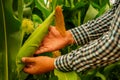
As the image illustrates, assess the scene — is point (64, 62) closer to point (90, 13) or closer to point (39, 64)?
point (39, 64)

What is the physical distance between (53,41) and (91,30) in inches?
6.0

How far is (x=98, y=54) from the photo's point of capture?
86 cm

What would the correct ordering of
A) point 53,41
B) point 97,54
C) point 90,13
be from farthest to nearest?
point 90,13 → point 53,41 → point 97,54

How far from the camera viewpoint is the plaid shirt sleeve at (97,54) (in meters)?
0.84

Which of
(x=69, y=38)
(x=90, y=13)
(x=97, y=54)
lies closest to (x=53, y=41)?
(x=69, y=38)

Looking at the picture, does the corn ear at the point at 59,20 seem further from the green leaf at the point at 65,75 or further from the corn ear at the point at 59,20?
the green leaf at the point at 65,75

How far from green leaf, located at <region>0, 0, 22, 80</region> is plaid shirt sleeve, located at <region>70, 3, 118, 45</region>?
0.26 metres

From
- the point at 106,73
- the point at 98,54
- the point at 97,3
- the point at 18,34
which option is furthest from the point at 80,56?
the point at 97,3

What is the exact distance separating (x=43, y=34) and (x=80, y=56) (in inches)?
4.2

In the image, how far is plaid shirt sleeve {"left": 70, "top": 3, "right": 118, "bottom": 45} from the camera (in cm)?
109

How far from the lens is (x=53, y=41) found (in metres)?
1.00

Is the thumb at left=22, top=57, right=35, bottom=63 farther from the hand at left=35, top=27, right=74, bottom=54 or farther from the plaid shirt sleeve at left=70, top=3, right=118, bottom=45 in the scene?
the plaid shirt sleeve at left=70, top=3, right=118, bottom=45

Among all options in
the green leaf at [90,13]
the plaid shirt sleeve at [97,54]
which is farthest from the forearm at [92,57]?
the green leaf at [90,13]

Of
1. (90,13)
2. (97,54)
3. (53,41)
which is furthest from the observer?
(90,13)
